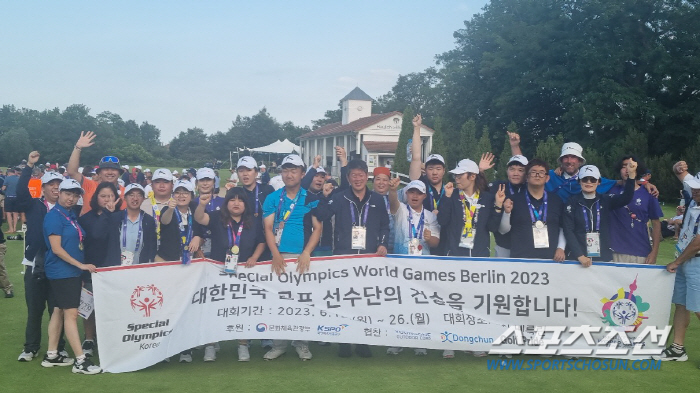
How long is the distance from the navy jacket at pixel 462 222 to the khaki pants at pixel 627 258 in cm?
147

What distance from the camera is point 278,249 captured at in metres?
6.12

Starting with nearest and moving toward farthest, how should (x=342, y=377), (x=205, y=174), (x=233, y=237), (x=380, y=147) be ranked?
1. (x=342, y=377)
2. (x=233, y=237)
3. (x=205, y=174)
4. (x=380, y=147)

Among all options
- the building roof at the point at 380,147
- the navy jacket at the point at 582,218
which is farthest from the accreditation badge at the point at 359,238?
the building roof at the point at 380,147

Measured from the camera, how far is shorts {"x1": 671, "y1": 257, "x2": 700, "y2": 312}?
19.2 feet

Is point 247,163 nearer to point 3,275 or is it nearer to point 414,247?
point 414,247

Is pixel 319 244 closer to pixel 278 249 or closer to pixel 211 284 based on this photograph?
pixel 278 249

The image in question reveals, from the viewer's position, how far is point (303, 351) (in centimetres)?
607

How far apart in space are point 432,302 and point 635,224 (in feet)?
8.08

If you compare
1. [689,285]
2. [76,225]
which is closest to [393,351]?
[689,285]

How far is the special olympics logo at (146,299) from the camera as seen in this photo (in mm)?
5656

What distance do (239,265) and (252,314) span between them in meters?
0.52

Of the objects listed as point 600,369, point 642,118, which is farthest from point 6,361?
point 642,118

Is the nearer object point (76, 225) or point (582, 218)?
point (76, 225)

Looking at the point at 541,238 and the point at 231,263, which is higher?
the point at 541,238
